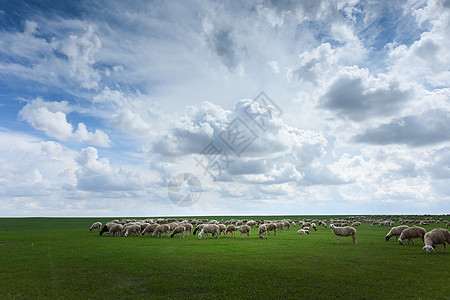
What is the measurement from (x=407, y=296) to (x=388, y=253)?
1109 cm

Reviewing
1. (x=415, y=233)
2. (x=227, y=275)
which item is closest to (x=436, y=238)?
(x=415, y=233)

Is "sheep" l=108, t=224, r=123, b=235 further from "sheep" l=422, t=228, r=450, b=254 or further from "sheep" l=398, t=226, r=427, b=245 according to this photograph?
"sheep" l=422, t=228, r=450, b=254

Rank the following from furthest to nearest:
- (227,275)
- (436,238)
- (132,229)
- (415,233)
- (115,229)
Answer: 1. (115,229)
2. (132,229)
3. (415,233)
4. (436,238)
5. (227,275)

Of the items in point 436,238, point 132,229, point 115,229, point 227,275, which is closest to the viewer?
point 227,275

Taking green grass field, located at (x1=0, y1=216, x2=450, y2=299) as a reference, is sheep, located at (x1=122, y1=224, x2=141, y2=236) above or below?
above

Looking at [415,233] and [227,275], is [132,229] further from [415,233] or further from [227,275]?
[415,233]

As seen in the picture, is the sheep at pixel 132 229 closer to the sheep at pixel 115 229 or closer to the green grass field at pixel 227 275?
the sheep at pixel 115 229

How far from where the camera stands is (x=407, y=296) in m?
11.5

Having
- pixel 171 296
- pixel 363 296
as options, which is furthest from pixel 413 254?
pixel 171 296

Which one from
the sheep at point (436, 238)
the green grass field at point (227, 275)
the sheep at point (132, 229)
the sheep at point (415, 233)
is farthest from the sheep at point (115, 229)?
the sheep at point (436, 238)

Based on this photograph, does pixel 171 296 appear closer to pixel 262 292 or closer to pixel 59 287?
pixel 262 292

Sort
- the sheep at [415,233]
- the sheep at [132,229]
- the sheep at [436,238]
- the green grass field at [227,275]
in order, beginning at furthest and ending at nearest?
the sheep at [132,229]
the sheep at [415,233]
the sheep at [436,238]
the green grass field at [227,275]

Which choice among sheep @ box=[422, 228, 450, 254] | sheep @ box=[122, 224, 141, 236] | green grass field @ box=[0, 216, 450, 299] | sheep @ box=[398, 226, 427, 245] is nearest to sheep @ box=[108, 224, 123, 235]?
sheep @ box=[122, 224, 141, 236]

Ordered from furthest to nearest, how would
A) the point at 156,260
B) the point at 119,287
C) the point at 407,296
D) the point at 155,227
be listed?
the point at 155,227, the point at 156,260, the point at 119,287, the point at 407,296
